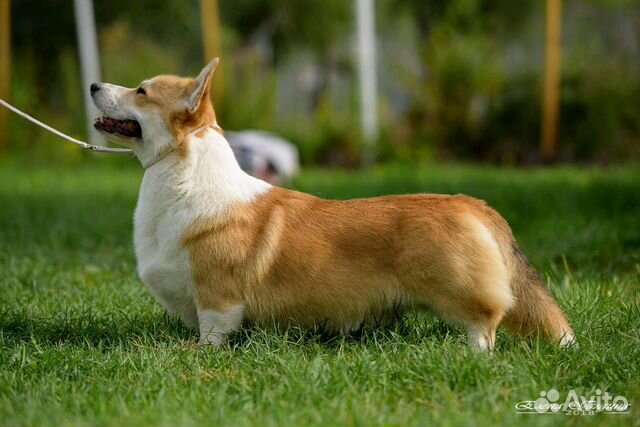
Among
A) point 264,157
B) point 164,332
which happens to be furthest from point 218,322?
point 264,157

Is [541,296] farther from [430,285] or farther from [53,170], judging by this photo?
[53,170]

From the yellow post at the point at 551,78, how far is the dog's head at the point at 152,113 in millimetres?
8562

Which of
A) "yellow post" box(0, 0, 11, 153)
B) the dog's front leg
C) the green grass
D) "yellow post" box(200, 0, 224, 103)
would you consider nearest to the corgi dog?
the dog's front leg

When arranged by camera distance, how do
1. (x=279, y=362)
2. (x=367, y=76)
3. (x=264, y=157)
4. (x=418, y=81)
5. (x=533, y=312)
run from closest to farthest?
(x=279, y=362) → (x=533, y=312) → (x=264, y=157) → (x=367, y=76) → (x=418, y=81)

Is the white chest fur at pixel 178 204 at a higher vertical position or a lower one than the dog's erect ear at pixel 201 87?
lower

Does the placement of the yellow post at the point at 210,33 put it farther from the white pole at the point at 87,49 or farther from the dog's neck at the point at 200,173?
the dog's neck at the point at 200,173

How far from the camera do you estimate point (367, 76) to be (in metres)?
12.2

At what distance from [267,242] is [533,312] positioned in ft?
3.80

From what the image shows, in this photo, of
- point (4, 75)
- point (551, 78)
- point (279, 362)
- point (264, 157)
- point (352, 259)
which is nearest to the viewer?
point (279, 362)

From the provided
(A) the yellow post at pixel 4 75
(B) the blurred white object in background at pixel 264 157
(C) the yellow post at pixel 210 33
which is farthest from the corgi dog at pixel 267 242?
(A) the yellow post at pixel 4 75

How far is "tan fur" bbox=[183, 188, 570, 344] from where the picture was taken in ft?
12.3

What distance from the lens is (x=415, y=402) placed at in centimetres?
318

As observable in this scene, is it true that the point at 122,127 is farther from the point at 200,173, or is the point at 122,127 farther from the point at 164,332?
the point at 164,332

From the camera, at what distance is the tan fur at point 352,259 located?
3.74 meters
